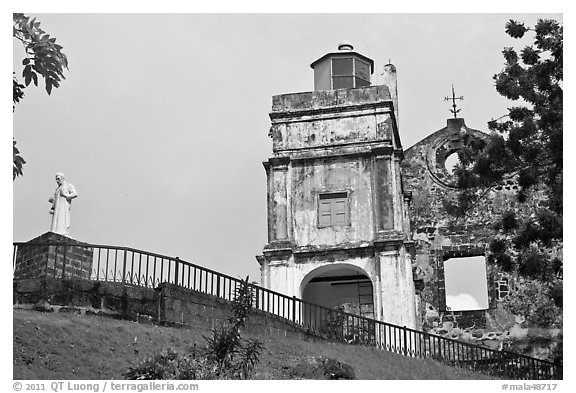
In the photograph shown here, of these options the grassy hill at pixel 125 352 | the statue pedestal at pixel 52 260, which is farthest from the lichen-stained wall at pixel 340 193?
the statue pedestal at pixel 52 260

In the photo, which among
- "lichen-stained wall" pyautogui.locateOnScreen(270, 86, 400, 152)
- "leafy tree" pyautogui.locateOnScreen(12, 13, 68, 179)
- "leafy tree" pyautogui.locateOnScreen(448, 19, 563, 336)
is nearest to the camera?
"leafy tree" pyautogui.locateOnScreen(12, 13, 68, 179)

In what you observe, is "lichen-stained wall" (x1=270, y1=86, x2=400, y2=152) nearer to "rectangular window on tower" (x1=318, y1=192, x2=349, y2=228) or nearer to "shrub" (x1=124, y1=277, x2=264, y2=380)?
"rectangular window on tower" (x1=318, y1=192, x2=349, y2=228)

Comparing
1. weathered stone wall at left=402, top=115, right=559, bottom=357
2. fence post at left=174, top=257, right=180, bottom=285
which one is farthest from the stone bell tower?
fence post at left=174, top=257, right=180, bottom=285

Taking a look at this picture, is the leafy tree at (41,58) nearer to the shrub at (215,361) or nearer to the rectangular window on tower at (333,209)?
the shrub at (215,361)

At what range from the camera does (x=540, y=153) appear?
62.8ft

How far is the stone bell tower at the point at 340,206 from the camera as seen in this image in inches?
1033

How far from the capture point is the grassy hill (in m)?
15.6

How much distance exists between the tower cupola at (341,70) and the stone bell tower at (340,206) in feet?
3.70

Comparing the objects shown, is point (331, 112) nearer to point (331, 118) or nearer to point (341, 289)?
point (331, 118)

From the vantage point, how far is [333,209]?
27.1 m

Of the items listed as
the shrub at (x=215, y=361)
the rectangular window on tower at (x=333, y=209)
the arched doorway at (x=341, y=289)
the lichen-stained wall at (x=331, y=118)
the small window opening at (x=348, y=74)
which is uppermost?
the small window opening at (x=348, y=74)

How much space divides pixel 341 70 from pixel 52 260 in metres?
13.1

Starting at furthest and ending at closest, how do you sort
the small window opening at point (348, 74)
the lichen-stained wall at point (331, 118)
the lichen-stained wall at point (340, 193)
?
the small window opening at point (348, 74), the lichen-stained wall at point (331, 118), the lichen-stained wall at point (340, 193)

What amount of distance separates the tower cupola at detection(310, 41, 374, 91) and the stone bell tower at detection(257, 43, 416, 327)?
113 cm
